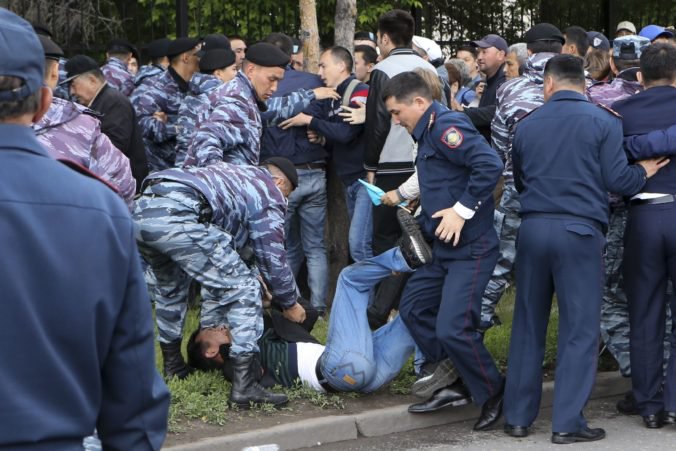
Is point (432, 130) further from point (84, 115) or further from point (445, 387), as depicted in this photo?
point (84, 115)

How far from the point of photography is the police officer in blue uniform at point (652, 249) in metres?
6.23

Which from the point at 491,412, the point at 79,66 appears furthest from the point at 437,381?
the point at 79,66

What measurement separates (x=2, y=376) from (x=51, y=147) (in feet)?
11.9

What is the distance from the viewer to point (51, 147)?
226 inches

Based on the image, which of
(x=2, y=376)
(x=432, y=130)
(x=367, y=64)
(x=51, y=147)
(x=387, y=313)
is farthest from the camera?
(x=367, y=64)

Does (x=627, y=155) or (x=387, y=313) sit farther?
(x=387, y=313)

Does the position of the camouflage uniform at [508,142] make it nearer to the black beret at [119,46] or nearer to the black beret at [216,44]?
the black beret at [216,44]

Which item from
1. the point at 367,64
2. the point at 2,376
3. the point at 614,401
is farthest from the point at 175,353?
the point at 2,376

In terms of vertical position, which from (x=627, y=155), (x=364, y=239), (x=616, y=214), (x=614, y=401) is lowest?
(x=614, y=401)

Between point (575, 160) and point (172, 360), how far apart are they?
2513 millimetres

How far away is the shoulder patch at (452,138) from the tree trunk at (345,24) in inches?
199

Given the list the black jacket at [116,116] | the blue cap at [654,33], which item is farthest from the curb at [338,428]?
the blue cap at [654,33]

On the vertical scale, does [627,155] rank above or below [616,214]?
above

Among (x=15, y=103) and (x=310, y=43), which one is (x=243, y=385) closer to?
(x=15, y=103)
